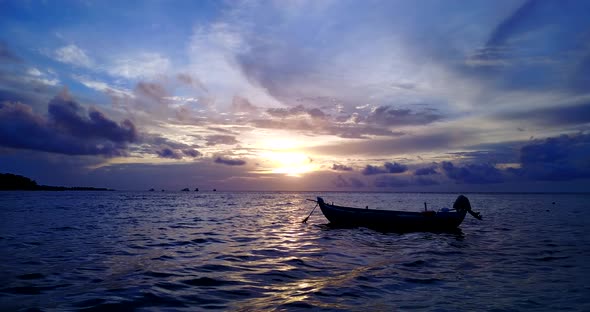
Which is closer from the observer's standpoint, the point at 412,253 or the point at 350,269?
the point at 350,269

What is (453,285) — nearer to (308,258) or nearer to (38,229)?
(308,258)

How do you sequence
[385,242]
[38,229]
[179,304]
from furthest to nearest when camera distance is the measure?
1. [38,229]
2. [385,242]
3. [179,304]

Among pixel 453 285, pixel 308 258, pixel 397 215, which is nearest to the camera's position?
pixel 453 285

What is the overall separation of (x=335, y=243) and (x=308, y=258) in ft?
19.0

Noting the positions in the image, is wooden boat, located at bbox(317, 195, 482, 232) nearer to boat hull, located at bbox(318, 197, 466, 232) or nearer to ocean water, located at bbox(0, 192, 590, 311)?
boat hull, located at bbox(318, 197, 466, 232)

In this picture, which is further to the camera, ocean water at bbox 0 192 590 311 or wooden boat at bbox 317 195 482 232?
wooden boat at bbox 317 195 482 232

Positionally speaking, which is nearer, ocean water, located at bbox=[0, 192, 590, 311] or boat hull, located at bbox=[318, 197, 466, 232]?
ocean water, located at bbox=[0, 192, 590, 311]

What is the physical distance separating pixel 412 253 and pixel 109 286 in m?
15.1

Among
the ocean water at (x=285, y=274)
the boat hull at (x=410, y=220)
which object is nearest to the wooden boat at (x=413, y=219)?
the boat hull at (x=410, y=220)

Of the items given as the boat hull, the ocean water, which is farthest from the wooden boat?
the ocean water

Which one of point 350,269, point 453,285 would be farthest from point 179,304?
point 453,285

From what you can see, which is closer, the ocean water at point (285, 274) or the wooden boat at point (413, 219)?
the ocean water at point (285, 274)

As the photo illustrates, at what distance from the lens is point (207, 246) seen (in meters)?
20.6

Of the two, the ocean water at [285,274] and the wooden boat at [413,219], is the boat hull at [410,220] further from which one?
the ocean water at [285,274]
